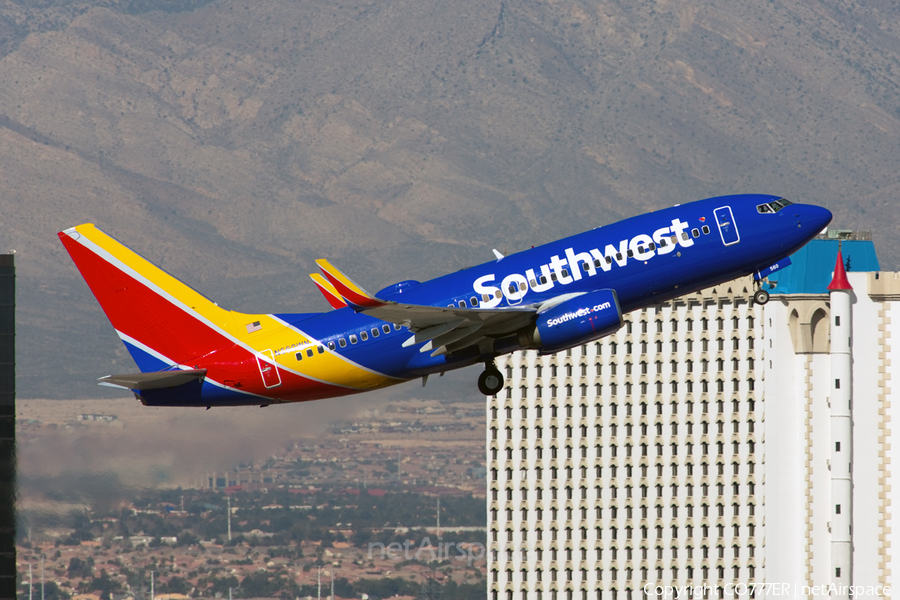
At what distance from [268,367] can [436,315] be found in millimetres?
9905

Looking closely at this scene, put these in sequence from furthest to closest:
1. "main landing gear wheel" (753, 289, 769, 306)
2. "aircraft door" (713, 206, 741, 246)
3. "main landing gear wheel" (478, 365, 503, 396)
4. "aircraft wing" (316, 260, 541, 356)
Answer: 1. "main landing gear wheel" (753, 289, 769, 306)
2. "main landing gear wheel" (478, 365, 503, 396)
3. "aircraft door" (713, 206, 741, 246)
4. "aircraft wing" (316, 260, 541, 356)

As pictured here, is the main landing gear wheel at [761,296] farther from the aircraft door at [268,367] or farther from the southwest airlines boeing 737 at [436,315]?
the aircraft door at [268,367]

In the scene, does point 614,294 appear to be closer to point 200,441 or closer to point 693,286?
point 693,286

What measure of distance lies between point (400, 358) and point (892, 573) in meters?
132

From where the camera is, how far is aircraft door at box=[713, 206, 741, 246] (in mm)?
83750

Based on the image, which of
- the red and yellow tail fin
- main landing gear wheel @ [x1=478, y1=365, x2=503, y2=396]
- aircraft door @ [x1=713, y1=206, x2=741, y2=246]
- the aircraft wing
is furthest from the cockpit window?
the red and yellow tail fin

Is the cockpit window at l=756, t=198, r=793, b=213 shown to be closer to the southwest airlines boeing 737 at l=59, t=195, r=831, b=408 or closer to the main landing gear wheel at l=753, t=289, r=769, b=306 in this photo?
→ the southwest airlines boeing 737 at l=59, t=195, r=831, b=408

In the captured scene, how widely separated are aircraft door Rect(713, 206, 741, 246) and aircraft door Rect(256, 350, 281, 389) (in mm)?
24709

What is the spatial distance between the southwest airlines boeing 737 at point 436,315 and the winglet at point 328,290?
36cm

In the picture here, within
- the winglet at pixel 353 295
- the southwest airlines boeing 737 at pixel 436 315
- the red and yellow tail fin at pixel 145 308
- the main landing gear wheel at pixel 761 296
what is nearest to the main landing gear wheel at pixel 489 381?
the southwest airlines boeing 737 at pixel 436 315

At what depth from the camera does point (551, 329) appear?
80.8 meters

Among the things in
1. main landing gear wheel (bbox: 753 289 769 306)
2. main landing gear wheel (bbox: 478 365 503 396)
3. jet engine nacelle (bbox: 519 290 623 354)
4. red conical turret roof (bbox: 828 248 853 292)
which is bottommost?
main landing gear wheel (bbox: 478 365 503 396)

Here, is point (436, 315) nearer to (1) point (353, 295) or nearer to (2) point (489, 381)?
(1) point (353, 295)

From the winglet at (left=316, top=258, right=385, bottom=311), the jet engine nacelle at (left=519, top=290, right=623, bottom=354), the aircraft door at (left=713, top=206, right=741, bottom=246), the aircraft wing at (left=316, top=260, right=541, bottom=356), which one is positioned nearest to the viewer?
the winglet at (left=316, top=258, right=385, bottom=311)
